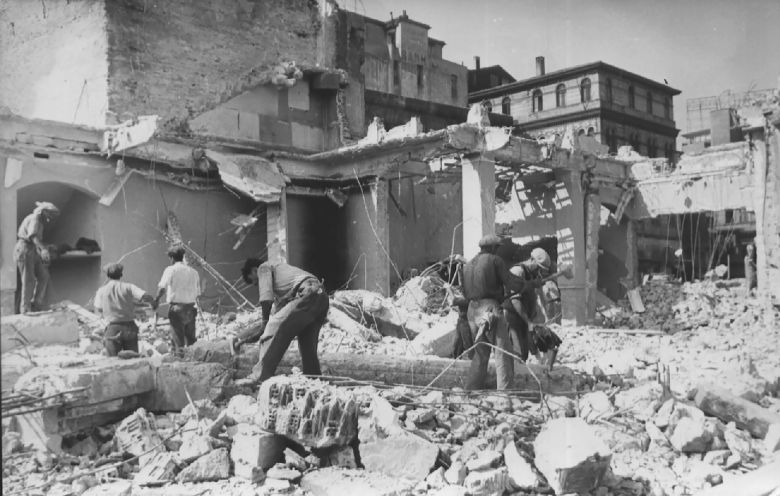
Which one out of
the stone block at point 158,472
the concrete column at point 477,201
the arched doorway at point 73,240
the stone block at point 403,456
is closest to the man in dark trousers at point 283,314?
the stone block at point 158,472

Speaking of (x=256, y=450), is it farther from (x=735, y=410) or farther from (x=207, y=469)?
(x=735, y=410)

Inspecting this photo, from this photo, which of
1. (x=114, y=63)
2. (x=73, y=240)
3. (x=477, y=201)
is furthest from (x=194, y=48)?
(x=477, y=201)

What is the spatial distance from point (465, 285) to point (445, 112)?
18.3m

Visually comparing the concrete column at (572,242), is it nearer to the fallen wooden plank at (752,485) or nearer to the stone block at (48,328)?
the fallen wooden plank at (752,485)

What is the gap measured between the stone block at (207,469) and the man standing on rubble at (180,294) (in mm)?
3716

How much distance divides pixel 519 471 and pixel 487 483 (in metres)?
0.34

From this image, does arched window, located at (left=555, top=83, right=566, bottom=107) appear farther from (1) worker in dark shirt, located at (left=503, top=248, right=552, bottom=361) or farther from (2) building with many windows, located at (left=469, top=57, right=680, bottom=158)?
Result: (1) worker in dark shirt, located at (left=503, top=248, right=552, bottom=361)

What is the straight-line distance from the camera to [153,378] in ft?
20.4

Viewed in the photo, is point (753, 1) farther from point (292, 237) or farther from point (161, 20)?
point (161, 20)

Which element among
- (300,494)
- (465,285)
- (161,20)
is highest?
(161,20)

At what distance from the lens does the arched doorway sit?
42.4 feet

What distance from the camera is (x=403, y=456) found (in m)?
5.05

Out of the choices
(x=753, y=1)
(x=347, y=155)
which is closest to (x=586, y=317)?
(x=347, y=155)

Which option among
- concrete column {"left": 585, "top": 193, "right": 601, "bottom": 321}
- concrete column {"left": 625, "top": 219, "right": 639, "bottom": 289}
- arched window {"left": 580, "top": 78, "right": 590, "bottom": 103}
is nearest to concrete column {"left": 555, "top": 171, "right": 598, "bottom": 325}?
concrete column {"left": 585, "top": 193, "right": 601, "bottom": 321}
